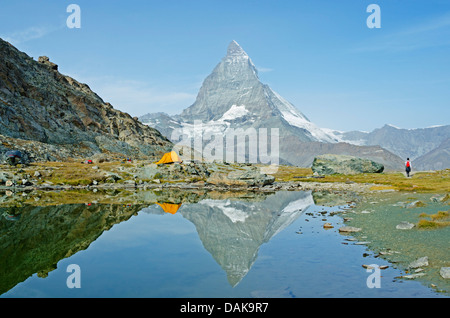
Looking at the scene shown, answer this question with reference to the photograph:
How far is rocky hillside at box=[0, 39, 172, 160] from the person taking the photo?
122 meters

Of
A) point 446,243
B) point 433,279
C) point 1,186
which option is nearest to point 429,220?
point 446,243

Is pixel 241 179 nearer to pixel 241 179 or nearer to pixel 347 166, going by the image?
pixel 241 179

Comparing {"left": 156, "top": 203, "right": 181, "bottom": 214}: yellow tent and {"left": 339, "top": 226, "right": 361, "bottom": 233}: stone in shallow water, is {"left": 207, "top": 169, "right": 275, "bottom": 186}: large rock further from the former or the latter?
{"left": 339, "top": 226, "right": 361, "bottom": 233}: stone in shallow water

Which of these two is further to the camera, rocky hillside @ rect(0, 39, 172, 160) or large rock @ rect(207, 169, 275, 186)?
rocky hillside @ rect(0, 39, 172, 160)

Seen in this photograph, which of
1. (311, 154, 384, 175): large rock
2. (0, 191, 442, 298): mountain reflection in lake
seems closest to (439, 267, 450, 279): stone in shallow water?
(0, 191, 442, 298): mountain reflection in lake

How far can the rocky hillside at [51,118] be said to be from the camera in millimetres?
122250

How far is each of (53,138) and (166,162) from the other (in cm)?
6960

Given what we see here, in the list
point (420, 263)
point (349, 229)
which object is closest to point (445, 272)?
point (420, 263)

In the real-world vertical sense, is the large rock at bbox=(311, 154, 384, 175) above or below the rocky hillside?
below

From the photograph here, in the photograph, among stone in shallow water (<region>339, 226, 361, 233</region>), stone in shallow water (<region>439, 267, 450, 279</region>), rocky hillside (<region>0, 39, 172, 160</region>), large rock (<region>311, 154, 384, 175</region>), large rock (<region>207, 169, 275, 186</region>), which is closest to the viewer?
stone in shallow water (<region>439, 267, 450, 279</region>)

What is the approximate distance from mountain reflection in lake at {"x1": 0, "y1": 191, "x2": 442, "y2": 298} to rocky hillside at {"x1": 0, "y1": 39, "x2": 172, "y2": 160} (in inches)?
3053

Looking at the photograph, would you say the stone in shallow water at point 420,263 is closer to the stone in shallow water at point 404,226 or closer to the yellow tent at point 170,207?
the stone in shallow water at point 404,226

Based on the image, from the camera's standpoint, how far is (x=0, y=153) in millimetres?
86625
